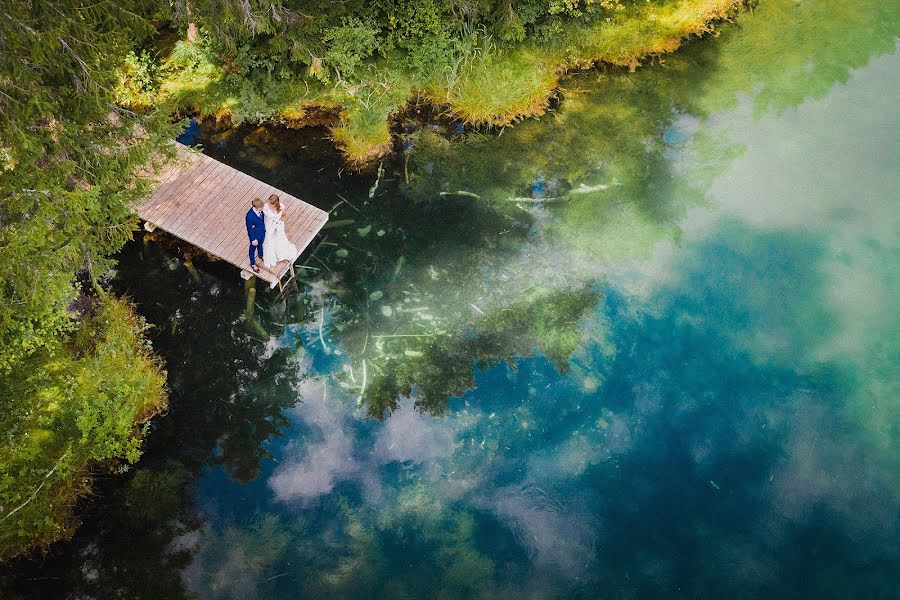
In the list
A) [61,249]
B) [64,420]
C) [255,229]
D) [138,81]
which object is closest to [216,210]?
[255,229]

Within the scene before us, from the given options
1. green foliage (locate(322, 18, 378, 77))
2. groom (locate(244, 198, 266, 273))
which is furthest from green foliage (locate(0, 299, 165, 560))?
green foliage (locate(322, 18, 378, 77))

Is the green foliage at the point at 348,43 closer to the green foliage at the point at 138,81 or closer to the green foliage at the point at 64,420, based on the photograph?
the green foliage at the point at 138,81

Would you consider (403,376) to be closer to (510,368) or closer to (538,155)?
(510,368)

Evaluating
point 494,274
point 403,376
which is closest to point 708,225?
point 494,274

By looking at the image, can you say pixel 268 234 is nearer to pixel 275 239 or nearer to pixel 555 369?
pixel 275 239

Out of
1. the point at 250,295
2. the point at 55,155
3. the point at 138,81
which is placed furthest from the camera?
the point at 138,81

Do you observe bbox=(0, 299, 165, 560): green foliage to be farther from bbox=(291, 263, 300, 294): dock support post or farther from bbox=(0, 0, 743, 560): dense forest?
bbox=(291, 263, 300, 294): dock support post

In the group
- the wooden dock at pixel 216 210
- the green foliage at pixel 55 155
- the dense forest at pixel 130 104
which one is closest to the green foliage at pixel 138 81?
the dense forest at pixel 130 104
